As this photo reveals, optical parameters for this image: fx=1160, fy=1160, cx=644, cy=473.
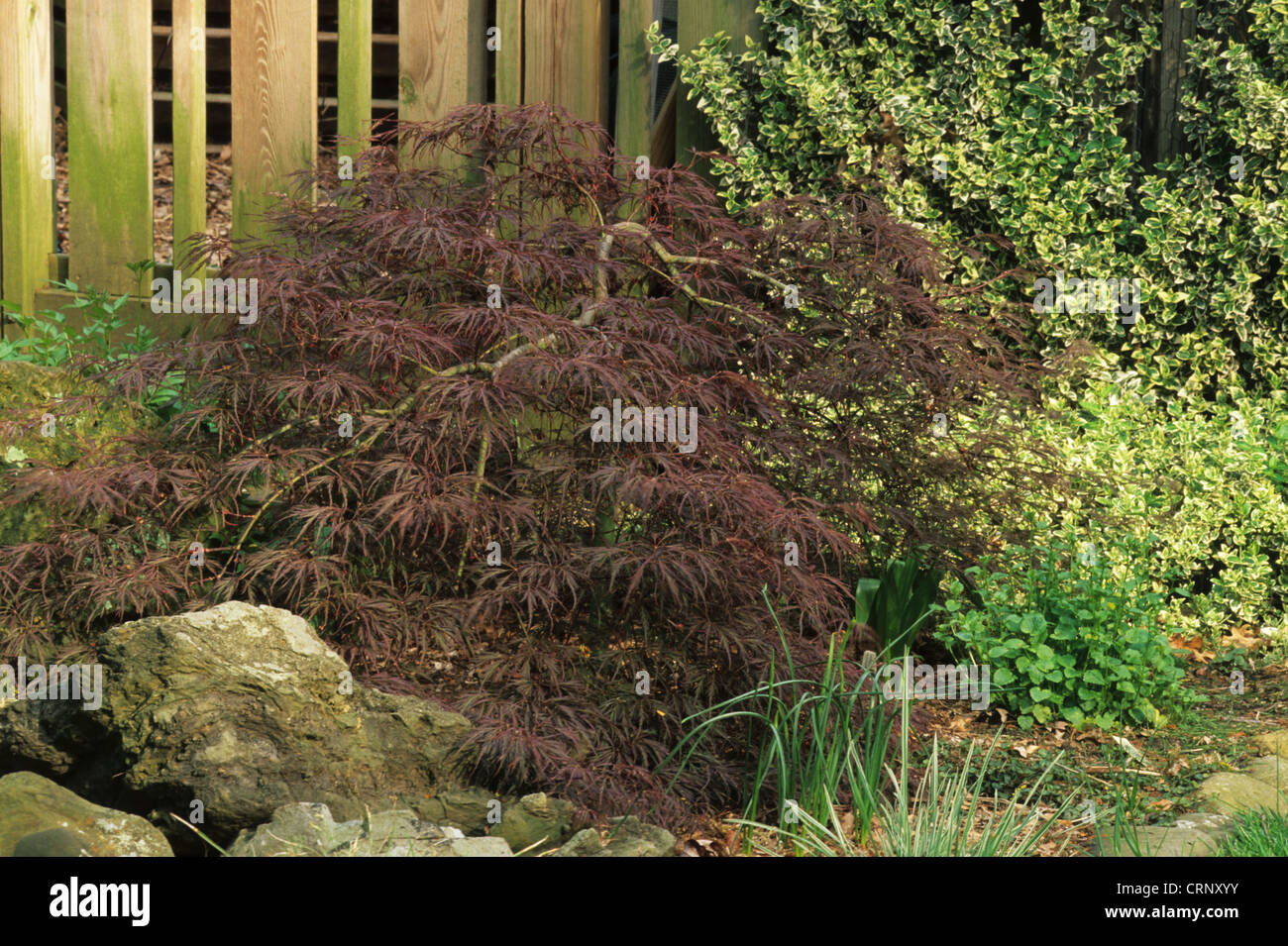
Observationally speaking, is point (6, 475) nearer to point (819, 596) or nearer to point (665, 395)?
point (665, 395)

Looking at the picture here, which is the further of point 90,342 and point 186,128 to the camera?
point 186,128

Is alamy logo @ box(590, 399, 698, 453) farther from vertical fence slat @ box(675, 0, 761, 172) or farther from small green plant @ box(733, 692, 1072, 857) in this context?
vertical fence slat @ box(675, 0, 761, 172)

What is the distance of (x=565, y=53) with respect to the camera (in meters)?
4.73

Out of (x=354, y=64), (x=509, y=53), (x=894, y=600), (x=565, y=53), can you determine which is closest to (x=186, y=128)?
(x=354, y=64)

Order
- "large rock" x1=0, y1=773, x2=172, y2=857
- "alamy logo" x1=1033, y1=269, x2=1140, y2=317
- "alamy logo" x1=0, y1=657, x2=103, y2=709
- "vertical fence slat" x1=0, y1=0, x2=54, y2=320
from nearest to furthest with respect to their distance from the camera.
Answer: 1. "large rock" x1=0, y1=773, x2=172, y2=857
2. "alamy logo" x1=0, y1=657, x2=103, y2=709
3. "alamy logo" x1=1033, y1=269, x2=1140, y2=317
4. "vertical fence slat" x1=0, y1=0, x2=54, y2=320

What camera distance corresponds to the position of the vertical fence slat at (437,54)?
4.68 meters

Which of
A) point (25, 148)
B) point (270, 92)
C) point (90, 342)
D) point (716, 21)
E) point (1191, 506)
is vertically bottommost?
point (1191, 506)

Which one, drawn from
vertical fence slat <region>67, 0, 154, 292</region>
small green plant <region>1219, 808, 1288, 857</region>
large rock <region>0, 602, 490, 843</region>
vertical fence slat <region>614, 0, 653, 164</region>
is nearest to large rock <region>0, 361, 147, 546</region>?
large rock <region>0, 602, 490, 843</region>

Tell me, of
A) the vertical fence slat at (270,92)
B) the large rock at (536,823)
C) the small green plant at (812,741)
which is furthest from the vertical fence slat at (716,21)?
the large rock at (536,823)

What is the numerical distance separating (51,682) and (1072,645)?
9.49ft

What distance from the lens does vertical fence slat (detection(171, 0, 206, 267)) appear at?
4734 mm

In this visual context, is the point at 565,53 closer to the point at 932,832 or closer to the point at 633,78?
the point at 633,78

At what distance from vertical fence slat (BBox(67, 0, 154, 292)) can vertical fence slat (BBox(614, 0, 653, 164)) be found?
6.45 feet

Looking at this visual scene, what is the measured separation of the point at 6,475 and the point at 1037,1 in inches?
172
